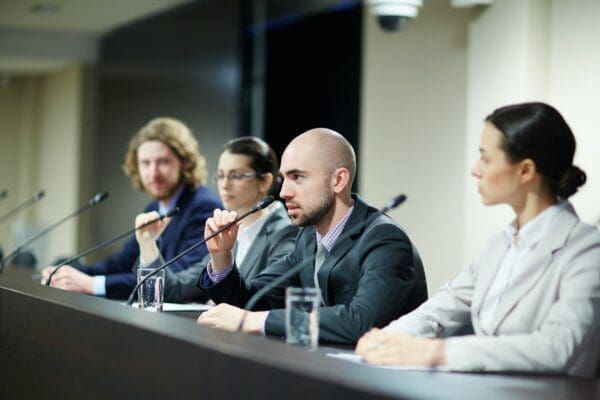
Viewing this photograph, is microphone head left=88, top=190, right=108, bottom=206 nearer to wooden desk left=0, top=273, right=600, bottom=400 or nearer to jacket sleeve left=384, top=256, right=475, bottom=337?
wooden desk left=0, top=273, right=600, bottom=400

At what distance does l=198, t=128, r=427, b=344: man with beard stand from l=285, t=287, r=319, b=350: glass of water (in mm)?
196

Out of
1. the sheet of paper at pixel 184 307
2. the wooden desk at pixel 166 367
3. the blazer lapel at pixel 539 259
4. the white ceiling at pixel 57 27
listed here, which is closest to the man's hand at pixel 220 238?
the sheet of paper at pixel 184 307

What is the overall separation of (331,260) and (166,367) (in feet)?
2.55

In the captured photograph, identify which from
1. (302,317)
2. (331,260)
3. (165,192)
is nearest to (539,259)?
(302,317)

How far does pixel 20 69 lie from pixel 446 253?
16.6 feet

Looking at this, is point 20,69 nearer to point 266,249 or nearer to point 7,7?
point 7,7

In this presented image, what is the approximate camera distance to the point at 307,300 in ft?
7.30

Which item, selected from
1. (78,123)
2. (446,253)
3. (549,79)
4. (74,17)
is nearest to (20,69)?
(78,123)

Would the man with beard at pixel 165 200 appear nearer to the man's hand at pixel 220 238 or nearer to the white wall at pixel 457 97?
the man's hand at pixel 220 238

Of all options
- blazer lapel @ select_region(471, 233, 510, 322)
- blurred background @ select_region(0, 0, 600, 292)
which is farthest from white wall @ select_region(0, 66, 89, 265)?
blazer lapel @ select_region(471, 233, 510, 322)

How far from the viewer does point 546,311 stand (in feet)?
6.87

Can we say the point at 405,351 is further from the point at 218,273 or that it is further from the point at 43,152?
the point at 43,152

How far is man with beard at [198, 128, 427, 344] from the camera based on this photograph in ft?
8.23

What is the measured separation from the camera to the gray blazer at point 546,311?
6.46 feet
